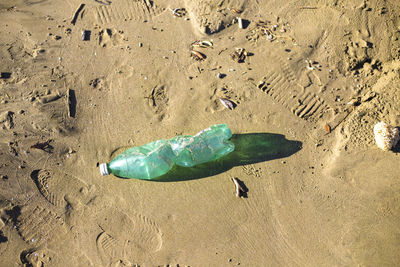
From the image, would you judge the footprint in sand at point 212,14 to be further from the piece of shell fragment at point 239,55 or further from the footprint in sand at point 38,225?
the footprint in sand at point 38,225

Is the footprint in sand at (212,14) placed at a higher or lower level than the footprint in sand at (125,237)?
higher

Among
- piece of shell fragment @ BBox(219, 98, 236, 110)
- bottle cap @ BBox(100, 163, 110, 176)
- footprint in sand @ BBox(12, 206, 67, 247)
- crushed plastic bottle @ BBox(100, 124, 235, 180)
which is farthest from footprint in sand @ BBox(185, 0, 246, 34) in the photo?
footprint in sand @ BBox(12, 206, 67, 247)

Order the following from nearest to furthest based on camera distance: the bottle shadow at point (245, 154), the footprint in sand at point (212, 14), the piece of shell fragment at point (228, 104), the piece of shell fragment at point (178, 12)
Answer: 1. the bottle shadow at point (245, 154)
2. the piece of shell fragment at point (228, 104)
3. the footprint in sand at point (212, 14)
4. the piece of shell fragment at point (178, 12)

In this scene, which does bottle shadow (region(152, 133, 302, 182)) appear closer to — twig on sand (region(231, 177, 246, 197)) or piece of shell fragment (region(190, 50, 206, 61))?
twig on sand (region(231, 177, 246, 197))

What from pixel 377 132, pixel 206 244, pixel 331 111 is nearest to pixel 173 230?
pixel 206 244

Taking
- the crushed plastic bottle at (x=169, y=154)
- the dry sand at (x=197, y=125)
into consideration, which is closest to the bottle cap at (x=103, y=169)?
the crushed plastic bottle at (x=169, y=154)

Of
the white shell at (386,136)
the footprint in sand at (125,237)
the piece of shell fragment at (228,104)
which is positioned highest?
the piece of shell fragment at (228,104)

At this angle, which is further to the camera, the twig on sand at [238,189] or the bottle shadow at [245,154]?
the bottle shadow at [245,154]

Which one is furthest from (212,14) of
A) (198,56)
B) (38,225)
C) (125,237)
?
(38,225)

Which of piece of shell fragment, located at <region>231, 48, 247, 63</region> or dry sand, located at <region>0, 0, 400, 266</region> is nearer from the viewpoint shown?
dry sand, located at <region>0, 0, 400, 266</region>
